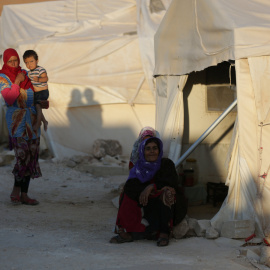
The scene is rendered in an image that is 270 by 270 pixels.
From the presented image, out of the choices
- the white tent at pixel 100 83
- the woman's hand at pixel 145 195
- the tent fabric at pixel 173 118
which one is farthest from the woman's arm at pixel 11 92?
the white tent at pixel 100 83

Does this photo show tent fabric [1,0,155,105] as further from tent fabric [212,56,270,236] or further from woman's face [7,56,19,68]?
tent fabric [212,56,270,236]

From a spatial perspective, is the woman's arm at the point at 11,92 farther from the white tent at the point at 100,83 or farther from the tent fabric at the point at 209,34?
the white tent at the point at 100,83

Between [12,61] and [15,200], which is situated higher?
[12,61]

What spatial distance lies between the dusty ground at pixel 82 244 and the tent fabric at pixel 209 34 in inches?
62.8

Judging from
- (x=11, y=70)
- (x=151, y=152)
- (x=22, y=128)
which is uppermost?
(x=11, y=70)

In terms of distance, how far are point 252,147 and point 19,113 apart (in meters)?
2.63

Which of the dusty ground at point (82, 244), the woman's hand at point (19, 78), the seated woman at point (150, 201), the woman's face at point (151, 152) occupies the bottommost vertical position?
the dusty ground at point (82, 244)

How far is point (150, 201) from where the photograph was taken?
4.98 metres

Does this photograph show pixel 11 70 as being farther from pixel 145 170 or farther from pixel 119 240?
pixel 119 240

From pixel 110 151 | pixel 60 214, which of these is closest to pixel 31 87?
pixel 60 214

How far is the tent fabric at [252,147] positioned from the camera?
4969 mm

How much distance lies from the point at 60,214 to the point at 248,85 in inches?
100

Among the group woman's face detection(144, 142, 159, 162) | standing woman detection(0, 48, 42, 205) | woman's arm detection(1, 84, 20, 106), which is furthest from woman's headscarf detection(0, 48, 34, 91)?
woman's face detection(144, 142, 159, 162)

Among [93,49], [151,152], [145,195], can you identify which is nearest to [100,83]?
[93,49]
